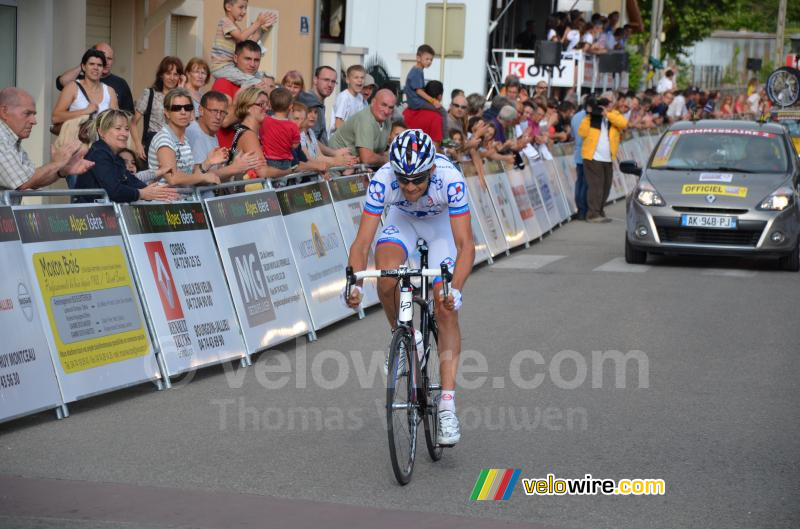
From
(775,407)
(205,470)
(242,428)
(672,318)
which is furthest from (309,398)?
(672,318)

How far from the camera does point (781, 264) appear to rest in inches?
656

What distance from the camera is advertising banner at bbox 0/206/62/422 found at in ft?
26.0

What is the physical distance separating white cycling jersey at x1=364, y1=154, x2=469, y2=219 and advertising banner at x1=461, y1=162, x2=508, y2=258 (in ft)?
30.2

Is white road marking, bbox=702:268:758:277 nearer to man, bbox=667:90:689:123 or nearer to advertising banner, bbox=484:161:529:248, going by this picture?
advertising banner, bbox=484:161:529:248

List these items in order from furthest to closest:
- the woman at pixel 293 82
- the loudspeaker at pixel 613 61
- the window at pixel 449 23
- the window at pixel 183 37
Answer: the loudspeaker at pixel 613 61 → the window at pixel 449 23 → the window at pixel 183 37 → the woman at pixel 293 82

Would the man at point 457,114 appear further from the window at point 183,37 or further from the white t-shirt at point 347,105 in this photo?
the window at point 183,37

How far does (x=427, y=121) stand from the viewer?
1662cm

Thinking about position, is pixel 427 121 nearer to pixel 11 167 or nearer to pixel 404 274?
pixel 11 167

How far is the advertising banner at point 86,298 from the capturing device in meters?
8.37

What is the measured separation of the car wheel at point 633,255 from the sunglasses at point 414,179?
9.70m

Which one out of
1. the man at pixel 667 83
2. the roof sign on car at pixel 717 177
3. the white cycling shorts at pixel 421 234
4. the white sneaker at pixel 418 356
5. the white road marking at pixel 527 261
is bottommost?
the white road marking at pixel 527 261

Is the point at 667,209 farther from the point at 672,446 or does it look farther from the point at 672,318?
the point at 672,446

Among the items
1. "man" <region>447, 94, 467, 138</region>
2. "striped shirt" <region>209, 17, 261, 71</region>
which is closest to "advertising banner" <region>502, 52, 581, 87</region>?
"man" <region>447, 94, 467, 138</region>

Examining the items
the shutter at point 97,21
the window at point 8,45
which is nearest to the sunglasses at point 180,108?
the window at point 8,45
